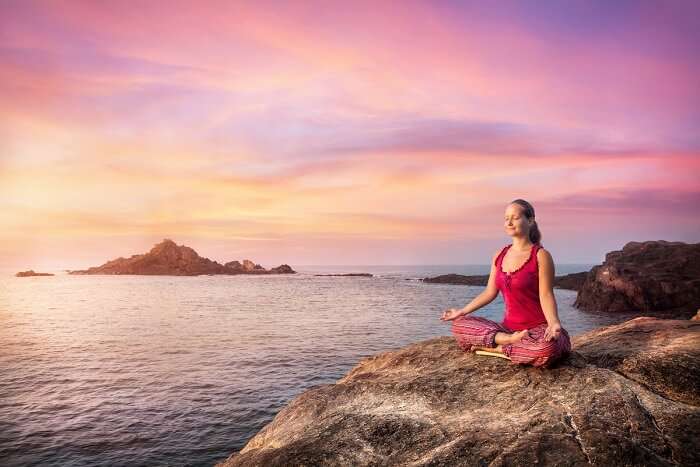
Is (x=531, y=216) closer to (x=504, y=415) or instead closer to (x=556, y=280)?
(x=504, y=415)

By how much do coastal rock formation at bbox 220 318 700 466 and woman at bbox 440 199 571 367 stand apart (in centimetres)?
37

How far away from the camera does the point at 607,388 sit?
20.2 ft

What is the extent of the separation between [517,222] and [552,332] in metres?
2.07

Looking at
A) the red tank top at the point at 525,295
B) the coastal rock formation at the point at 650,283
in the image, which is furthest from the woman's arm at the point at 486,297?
the coastal rock formation at the point at 650,283

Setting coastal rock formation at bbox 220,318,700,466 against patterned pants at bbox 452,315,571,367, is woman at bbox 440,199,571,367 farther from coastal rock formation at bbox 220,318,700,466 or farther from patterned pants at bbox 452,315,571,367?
coastal rock formation at bbox 220,318,700,466

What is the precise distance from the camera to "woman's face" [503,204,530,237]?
7797 mm

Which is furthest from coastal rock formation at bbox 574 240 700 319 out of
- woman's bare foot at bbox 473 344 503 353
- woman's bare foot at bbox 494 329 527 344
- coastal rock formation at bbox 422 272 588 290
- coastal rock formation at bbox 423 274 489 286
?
woman's bare foot at bbox 494 329 527 344

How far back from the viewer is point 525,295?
784cm

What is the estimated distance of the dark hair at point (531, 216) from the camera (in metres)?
7.89

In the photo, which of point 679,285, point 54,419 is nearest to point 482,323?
point 54,419

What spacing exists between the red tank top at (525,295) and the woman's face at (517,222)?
1.18 ft

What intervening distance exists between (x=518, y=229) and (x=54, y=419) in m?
21.4

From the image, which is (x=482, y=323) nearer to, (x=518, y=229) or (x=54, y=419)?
(x=518, y=229)

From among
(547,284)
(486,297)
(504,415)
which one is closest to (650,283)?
(486,297)
